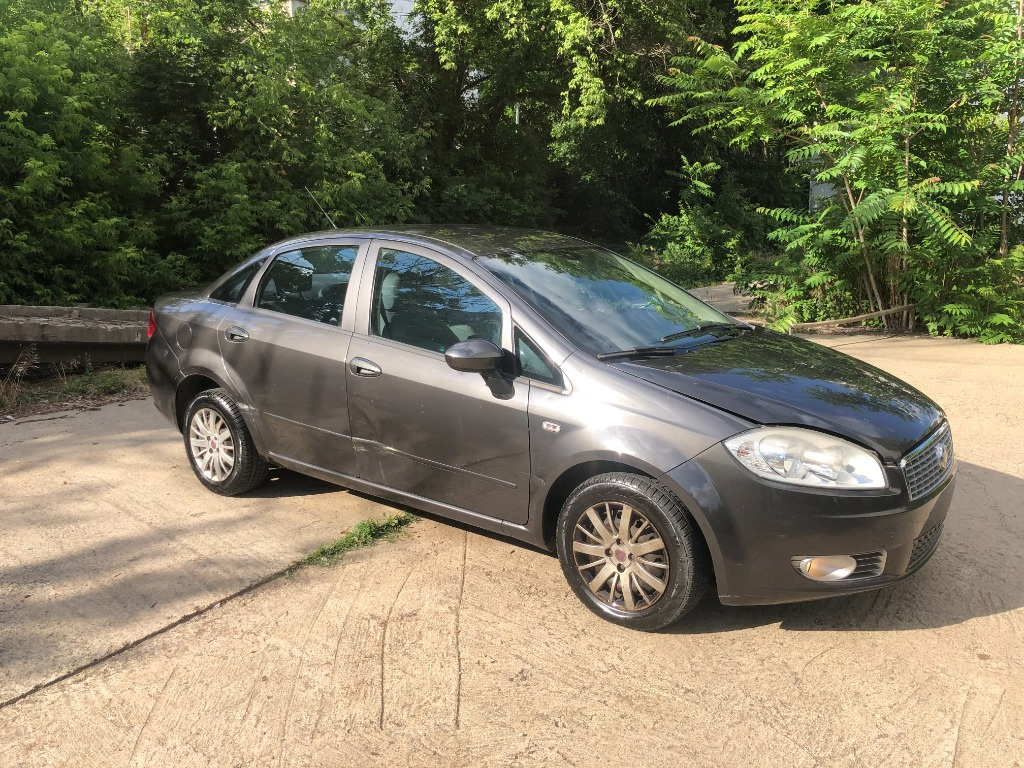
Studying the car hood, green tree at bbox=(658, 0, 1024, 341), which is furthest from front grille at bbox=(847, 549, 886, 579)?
green tree at bbox=(658, 0, 1024, 341)

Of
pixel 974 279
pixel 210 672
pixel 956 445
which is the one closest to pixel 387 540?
pixel 210 672

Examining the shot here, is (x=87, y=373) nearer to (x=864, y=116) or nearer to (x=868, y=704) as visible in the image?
(x=868, y=704)

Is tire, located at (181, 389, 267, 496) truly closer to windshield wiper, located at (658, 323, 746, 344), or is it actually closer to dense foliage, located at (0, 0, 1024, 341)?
windshield wiper, located at (658, 323, 746, 344)

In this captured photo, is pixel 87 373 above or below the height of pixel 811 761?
above

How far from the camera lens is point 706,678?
313 cm

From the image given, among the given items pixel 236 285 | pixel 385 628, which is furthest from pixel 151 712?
pixel 236 285

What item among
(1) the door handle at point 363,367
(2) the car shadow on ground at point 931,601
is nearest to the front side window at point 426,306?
(1) the door handle at point 363,367

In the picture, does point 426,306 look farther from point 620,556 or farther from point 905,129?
point 905,129

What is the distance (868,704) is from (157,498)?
3.91 metres

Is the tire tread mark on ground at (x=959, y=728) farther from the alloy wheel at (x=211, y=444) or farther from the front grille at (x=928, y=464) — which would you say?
the alloy wheel at (x=211, y=444)

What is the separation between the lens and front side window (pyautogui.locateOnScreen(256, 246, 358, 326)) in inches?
176

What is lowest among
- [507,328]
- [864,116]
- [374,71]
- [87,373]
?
[87,373]

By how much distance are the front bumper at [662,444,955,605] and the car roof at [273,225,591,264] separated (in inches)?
66.8

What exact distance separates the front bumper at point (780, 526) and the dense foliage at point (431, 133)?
648 centimetres
